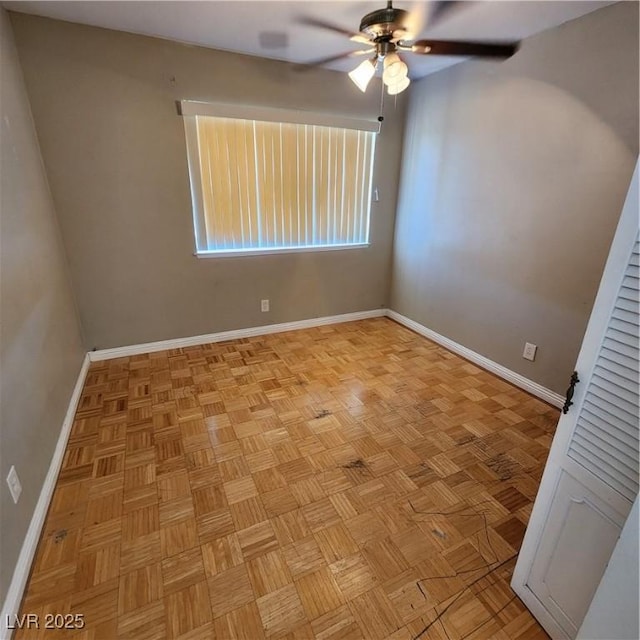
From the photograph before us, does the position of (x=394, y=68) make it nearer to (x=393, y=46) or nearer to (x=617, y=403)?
(x=393, y=46)

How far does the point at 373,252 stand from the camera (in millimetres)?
3658

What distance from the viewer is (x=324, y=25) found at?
214cm

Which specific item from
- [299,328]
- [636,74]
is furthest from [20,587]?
[636,74]

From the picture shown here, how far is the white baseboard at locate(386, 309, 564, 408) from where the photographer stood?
239 cm

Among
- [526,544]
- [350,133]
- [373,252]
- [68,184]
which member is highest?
[350,133]

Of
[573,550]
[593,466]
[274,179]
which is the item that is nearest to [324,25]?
[274,179]

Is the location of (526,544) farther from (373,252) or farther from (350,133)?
(350,133)

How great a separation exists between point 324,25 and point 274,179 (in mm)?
1117

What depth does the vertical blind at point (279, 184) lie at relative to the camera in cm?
277

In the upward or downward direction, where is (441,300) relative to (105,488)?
upward

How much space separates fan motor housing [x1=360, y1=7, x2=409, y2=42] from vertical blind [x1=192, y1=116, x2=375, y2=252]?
151cm

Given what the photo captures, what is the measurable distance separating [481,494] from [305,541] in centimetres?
86

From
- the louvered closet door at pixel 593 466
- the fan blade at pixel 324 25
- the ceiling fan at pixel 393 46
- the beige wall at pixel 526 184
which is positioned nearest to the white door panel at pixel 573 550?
the louvered closet door at pixel 593 466

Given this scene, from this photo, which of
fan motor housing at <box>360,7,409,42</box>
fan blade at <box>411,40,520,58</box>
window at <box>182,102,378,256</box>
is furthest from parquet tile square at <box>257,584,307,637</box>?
window at <box>182,102,378,256</box>
